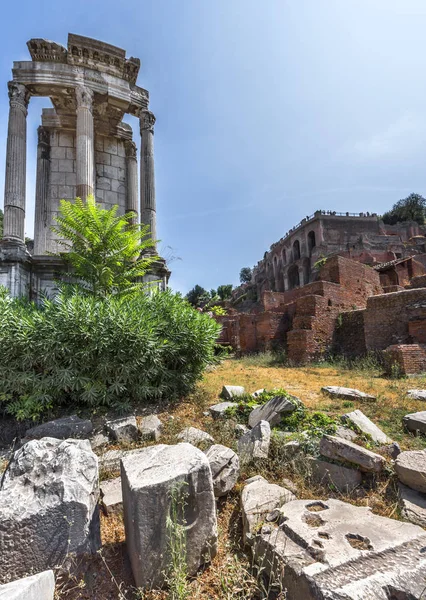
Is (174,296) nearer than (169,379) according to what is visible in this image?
No

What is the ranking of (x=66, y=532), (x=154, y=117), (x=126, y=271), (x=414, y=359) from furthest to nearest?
1. (x=154, y=117)
2. (x=414, y=359)
3. (x=126, y=271)
4. (x=66, y=532)

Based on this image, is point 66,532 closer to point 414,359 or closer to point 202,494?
point 202,494

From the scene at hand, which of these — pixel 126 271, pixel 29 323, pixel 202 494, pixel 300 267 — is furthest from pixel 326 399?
pixel 300 267

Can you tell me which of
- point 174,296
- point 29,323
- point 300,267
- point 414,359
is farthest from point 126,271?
point 300,267

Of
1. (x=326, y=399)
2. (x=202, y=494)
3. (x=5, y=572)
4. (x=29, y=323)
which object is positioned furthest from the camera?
(x=326, y=399)

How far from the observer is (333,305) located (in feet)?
42.2

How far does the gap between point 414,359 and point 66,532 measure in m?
9.45

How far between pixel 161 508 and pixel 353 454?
220 centimetres

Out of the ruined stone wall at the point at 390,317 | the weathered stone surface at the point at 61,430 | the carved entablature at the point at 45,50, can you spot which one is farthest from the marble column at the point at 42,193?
the ruined stone wall at the point at 390,317

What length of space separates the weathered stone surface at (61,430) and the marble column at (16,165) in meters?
5.39

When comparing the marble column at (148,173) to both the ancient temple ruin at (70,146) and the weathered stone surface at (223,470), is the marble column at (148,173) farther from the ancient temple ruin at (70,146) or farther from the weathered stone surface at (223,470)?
the weathered stone surface at (223,470)

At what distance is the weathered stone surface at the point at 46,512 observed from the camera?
6.47 ft

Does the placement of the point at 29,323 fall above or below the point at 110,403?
above

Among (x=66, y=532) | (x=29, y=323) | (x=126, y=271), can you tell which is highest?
(x=126, y=271)
